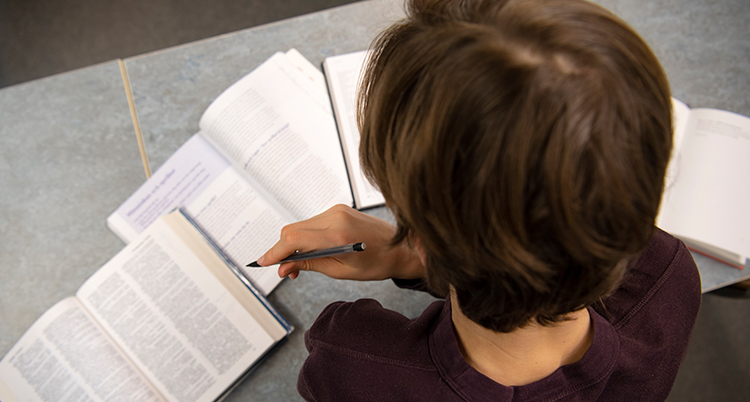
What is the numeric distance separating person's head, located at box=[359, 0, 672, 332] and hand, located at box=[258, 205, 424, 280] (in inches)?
9.4

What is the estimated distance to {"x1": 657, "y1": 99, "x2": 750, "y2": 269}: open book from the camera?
699 millimetres

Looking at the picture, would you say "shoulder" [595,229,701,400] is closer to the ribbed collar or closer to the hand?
the ribbed collar

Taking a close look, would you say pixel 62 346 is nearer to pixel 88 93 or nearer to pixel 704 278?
pixel 88 93

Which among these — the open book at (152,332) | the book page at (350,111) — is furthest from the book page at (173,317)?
the book page at (350,111)

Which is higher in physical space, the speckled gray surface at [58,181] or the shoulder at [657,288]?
the speckled gray surface at [58,181]

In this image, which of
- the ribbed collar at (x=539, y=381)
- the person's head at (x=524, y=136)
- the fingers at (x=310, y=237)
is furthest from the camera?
the fingers at (x=310, y=237)

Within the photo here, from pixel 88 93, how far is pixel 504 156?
84 centimetres

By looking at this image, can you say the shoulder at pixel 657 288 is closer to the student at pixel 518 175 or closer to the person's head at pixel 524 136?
the student at pixel 518 175

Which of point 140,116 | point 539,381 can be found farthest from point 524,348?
point 140,116

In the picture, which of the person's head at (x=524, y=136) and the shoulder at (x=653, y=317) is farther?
the shoulder at (x=653, y=317)

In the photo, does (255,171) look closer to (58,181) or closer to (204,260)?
(204,260)

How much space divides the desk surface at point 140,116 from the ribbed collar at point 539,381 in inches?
10.7

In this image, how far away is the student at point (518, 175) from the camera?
0.89ft

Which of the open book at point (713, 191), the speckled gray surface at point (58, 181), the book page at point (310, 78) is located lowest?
the open book at point (713, 191)
